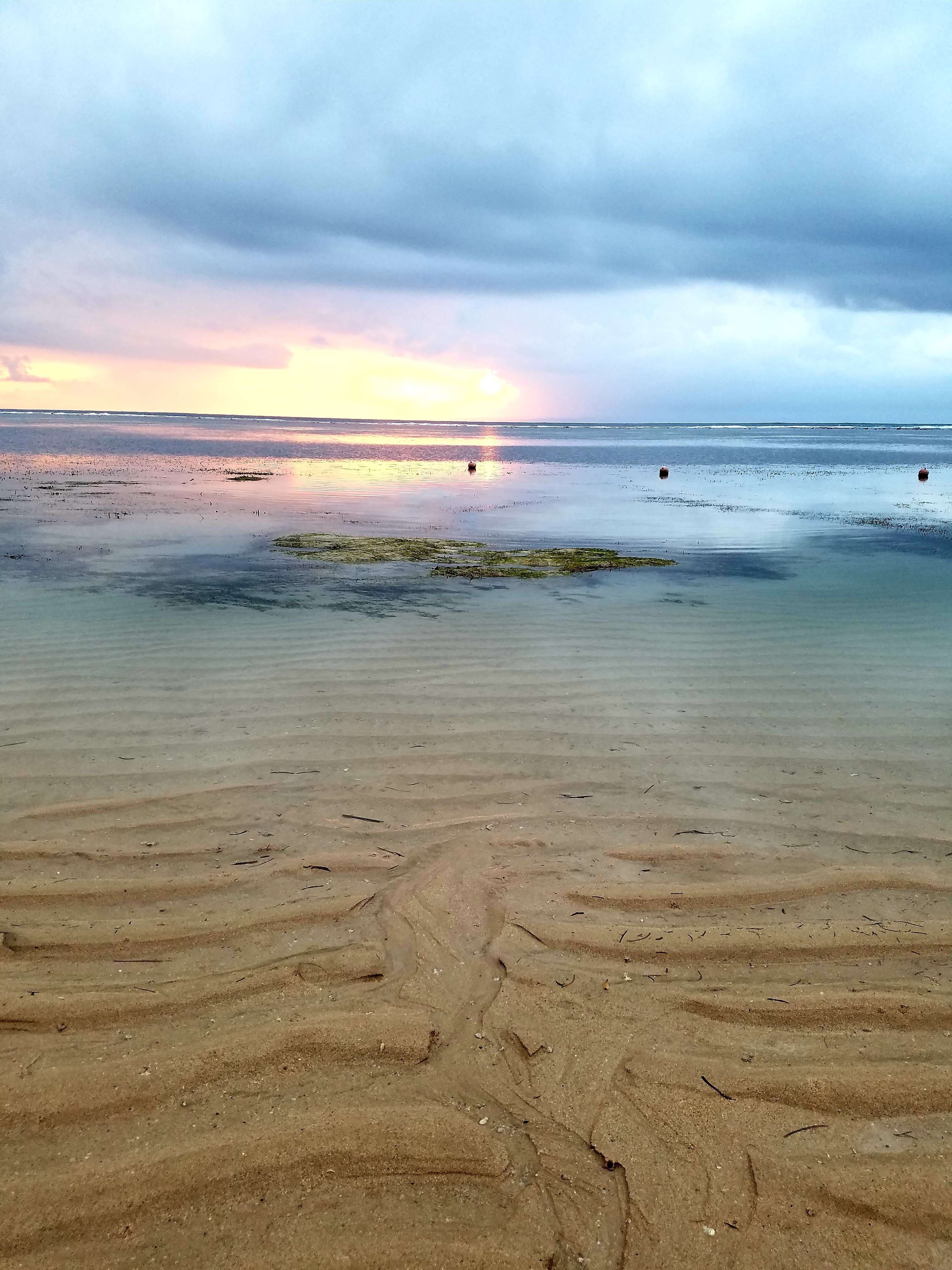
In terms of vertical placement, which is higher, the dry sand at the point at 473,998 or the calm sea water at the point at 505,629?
the calm sea water at the point at 505,629

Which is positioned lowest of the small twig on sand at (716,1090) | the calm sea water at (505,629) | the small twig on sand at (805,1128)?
the small twig on sand at (805,1128)

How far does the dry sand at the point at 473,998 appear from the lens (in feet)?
9.66

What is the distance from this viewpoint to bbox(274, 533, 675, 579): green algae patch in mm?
16297

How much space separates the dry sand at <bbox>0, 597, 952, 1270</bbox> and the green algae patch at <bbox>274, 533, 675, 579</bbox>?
9126mm

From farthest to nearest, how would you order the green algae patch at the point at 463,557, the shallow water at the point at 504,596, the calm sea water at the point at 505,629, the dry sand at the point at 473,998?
the green algae patch at the point at 463,557 < the shallow water at the point at 504,596 < the calm sea water at the point at 505,629 < the dry sand at the point at 473,998

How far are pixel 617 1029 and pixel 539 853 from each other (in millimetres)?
1643

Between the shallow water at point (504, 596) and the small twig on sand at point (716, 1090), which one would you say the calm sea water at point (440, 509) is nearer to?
the shallow water at point (504, 596)

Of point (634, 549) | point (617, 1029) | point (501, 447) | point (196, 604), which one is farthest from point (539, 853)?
point (501, 447)

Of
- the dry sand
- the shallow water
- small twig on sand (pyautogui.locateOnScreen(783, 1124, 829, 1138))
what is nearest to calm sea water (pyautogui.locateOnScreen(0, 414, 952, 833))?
the shallow water

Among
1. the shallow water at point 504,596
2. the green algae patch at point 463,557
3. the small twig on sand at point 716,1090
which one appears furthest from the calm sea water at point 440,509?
the small twig on sand at point 716,1090

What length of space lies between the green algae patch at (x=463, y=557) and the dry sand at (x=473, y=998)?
913 cm

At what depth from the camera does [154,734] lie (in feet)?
23.8

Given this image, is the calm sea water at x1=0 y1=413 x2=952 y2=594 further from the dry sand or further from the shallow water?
the dry sand

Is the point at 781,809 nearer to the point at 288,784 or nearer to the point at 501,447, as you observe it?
the point at 288,784
